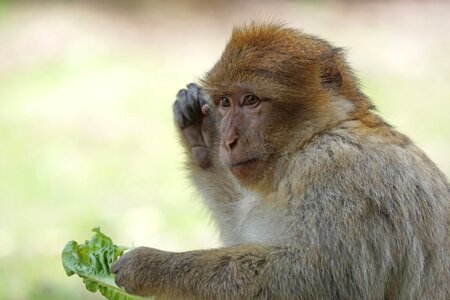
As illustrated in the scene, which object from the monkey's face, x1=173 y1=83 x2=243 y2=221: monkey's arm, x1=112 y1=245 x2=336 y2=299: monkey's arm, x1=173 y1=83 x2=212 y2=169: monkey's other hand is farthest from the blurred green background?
x1=112 y1=245 x2=336 y2=299: monkey's arm

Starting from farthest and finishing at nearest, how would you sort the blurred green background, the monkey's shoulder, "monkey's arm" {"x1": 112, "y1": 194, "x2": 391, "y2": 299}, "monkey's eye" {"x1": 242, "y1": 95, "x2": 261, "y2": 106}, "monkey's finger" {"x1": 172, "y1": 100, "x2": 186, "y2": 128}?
the blurred green background < "monkey's finger" {"x1": 172, "y1": 100, "x2": 186, "y2": 128} < "monkey's eye" {"x1": 242, "y1": 95, "x2": 261, "y2": 106} < the monkey's shoulder < "monkey's arm" {"x1": 112, "y1": 194, "x2": 391, "y2": 299}

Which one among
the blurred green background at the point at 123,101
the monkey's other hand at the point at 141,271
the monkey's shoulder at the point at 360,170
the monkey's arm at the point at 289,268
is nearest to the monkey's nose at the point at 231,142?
the monkey's shoulder at the point at 360,170

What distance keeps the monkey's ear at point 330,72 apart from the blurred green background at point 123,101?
1.49m

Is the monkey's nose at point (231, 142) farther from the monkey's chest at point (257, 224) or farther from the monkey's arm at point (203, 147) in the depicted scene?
the monkey's arm at point (203, 147)

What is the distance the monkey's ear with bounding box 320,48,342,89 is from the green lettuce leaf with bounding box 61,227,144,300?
5.03ft

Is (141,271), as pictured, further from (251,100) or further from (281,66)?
(281,66)

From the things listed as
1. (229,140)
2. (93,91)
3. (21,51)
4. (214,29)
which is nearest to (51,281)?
(229,140)

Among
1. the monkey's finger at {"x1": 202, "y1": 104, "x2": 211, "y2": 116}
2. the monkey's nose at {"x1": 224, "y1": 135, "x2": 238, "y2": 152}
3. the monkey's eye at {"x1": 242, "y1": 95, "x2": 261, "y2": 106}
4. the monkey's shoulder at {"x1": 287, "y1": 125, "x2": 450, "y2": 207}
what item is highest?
the monkey's eye at {"x1": 242, "y1": 95, "x2": 261, "y2": 106}

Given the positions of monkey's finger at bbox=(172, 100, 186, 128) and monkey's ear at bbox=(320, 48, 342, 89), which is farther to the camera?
monkey's finger at bbox=(172, 100, 186, 128)

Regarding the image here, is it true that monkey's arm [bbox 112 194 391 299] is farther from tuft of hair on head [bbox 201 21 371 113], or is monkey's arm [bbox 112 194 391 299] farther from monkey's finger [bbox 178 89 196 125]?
monkey's finger [bbox 178 89 196 125]

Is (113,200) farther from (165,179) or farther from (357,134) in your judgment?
(357,134)

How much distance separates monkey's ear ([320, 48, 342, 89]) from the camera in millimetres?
5934

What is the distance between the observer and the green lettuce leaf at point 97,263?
6.05 metres

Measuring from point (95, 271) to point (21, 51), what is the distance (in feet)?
34.8
